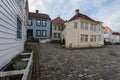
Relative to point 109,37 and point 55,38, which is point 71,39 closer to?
point 55,38

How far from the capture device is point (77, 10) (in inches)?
1067

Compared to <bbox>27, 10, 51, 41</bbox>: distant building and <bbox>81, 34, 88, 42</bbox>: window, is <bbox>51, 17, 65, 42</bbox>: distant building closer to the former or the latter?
<bbox>27, 10, 51, 41</bbox>: distant building

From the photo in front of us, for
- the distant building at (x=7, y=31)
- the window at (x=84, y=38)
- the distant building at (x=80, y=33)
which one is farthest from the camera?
the window at (x=84, y=38)

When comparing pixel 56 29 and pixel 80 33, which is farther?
pixel 56 29

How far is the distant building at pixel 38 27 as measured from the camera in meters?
29.4

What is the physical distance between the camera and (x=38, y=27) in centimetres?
3003

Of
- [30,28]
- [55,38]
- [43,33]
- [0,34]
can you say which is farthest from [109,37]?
[0,34]

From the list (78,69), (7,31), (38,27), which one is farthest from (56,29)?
(7,31)

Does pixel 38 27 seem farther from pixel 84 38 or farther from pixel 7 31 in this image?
pixel 7 31

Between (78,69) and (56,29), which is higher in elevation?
(56,29)

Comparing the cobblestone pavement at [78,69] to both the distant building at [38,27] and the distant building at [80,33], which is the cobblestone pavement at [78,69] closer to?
the distant building at [80,33]

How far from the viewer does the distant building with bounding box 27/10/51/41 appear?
96.5ft

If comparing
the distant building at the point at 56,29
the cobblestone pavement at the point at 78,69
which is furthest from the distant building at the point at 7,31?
the distant building at the point at 56,29

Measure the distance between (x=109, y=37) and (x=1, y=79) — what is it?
179 feet
